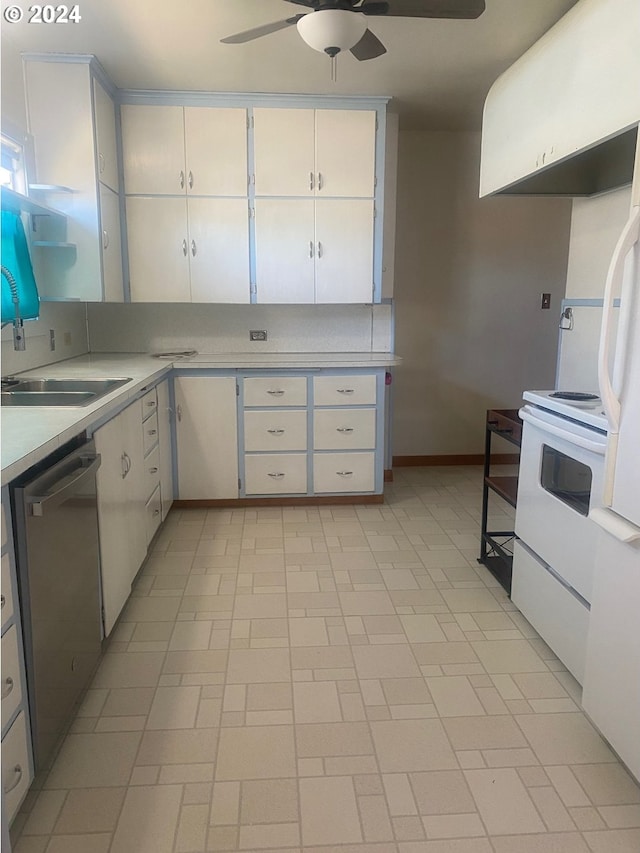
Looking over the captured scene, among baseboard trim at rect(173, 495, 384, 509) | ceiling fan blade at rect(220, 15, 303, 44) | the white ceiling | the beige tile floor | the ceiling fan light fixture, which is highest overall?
the white ceiling

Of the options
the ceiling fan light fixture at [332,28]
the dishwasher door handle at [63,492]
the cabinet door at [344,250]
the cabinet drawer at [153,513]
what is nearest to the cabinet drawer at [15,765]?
the dishwasher door handle at [63,492]

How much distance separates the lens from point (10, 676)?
1.39 m

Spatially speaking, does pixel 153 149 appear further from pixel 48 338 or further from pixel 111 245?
pixel 48 338

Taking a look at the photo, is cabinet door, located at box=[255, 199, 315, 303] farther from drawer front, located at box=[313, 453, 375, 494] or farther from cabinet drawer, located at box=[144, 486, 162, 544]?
cabinet drawer, located at box=[144, 486, 162, 544]

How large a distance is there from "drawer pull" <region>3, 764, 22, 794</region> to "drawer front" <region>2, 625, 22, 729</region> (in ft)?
0.45

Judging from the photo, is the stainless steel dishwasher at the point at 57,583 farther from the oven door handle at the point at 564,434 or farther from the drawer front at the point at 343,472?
the drawer front at the point at 343,472

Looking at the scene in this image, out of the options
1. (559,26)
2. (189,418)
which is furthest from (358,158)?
(189,418)

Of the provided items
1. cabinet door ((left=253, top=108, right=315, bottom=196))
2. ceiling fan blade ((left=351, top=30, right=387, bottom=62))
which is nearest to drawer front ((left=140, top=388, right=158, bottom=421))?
cabinet door ((left=253, top=108, right=315, bottom=196))

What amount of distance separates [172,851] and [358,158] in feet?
11.5

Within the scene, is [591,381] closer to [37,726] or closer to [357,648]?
[357,648]

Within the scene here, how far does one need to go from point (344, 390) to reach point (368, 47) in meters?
1.86

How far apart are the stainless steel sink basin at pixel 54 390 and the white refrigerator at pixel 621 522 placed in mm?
1771

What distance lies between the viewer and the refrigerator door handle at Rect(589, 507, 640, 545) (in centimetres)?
153

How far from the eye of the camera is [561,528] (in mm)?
2094
